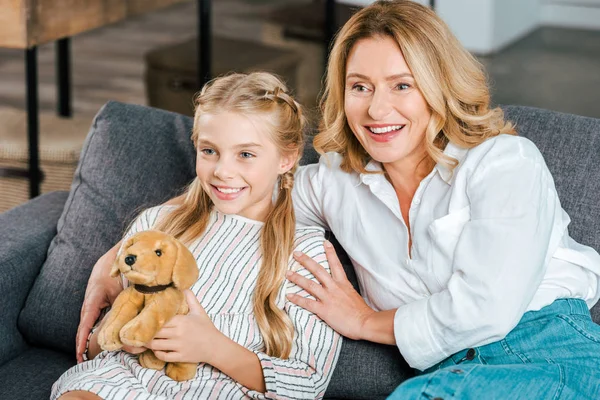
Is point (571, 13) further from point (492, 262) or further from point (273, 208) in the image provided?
point (492, 262)

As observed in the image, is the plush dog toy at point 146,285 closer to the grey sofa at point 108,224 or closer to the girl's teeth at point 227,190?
the girl's teeth at point 227,190

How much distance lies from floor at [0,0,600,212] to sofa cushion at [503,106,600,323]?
87.7 inches

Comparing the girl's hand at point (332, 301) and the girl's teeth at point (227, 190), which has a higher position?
the girl's teeth at point (227, 190)

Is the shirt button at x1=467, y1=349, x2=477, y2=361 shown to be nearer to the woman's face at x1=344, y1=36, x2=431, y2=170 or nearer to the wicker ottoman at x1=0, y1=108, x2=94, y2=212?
the woman's face at x1=344, y1=36, x2=431, y2=170

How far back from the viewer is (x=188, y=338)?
1537 millimetres

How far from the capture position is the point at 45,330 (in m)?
1.93

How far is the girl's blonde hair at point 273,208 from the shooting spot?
5.49ft

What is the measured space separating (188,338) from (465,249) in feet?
1.59

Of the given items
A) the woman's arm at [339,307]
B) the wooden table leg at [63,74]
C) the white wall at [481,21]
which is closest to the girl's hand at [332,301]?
the woman's arm at [339,307]

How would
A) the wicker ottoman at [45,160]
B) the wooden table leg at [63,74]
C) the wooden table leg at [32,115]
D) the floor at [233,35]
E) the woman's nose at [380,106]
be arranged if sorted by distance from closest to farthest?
the woman's nose at [380,106]
the wooden table leg at [32,115]
the wicker ottoman at [45,160]
the wooden table leg at [63,74]
the floor at [233,35]

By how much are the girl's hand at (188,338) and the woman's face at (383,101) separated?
43 centimetres

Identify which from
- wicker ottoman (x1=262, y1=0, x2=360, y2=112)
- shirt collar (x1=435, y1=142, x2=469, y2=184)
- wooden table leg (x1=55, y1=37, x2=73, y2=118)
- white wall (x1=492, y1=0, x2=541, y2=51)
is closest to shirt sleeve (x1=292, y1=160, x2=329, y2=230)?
shirt collar (x1=435, y1=142, x2=469, y2=184)

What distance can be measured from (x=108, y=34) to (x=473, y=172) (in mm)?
5716

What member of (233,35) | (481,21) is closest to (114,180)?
(481,21)
